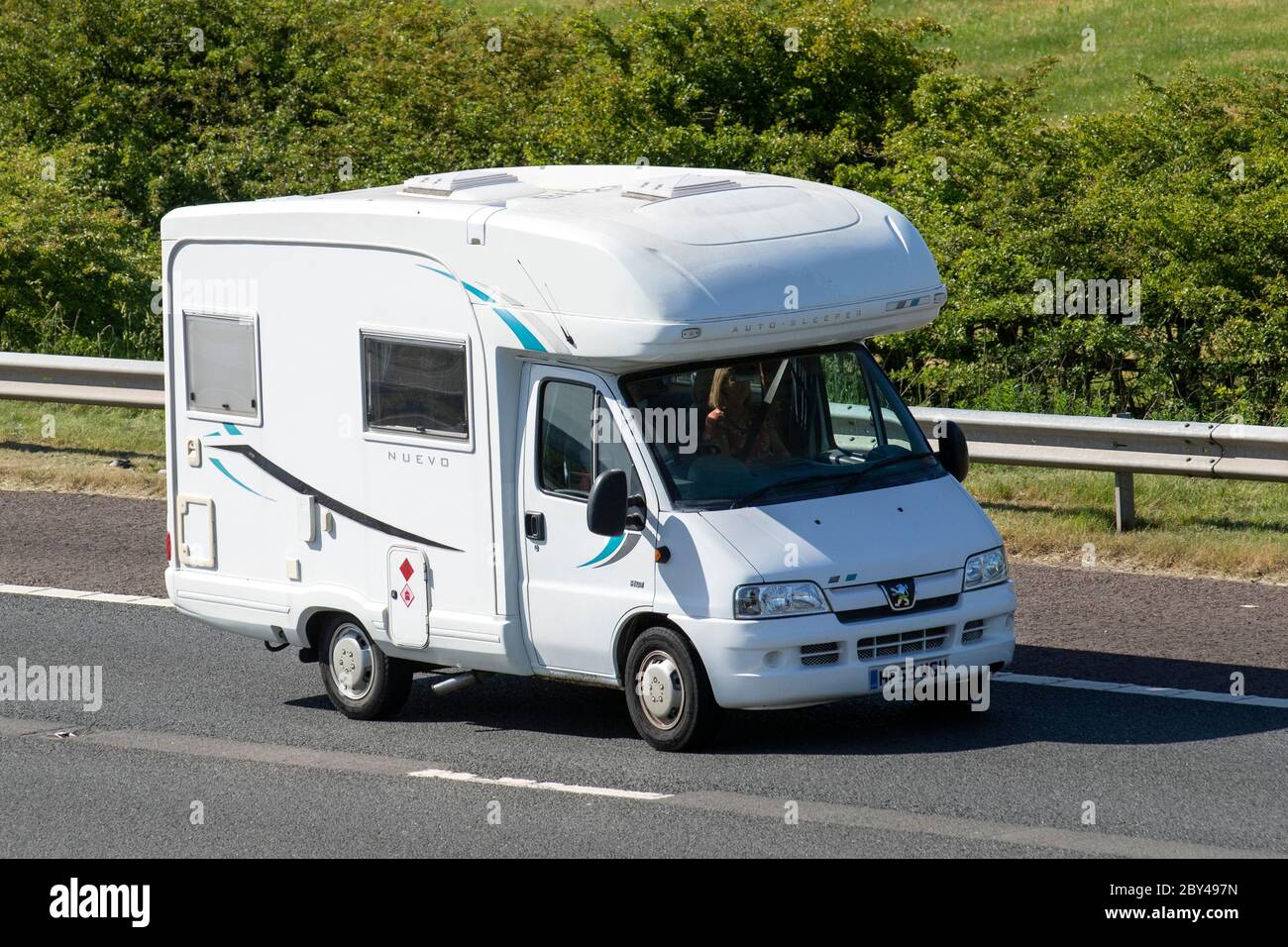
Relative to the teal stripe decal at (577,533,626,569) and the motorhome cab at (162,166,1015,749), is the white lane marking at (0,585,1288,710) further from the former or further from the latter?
the teal stripe decal at (577,533,626,569)

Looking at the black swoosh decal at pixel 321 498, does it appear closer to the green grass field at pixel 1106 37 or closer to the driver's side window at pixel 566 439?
the driver's side window at pixel 566 439

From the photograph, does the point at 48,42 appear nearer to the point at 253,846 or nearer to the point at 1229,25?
the point at 253,846

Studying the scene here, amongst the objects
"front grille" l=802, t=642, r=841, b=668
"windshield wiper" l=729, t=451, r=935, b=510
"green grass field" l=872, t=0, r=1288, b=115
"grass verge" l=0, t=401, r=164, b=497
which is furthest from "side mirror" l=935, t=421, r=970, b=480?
"green grass field" l=872, t=0, r=1288, b=115

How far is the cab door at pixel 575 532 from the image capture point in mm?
8930

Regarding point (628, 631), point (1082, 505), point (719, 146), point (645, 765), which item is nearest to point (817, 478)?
point (628, 631)

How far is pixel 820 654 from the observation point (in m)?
8.66

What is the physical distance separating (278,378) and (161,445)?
695 cm

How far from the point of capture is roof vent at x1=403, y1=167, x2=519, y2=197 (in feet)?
32.1

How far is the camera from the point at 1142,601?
11672 mm

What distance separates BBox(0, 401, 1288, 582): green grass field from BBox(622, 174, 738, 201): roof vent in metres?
4.41

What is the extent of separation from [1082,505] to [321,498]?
6.02 m

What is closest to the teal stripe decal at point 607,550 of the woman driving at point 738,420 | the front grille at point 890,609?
the woman driving at point 738,420

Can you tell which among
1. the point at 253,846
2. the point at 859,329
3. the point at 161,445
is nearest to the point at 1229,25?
the point at 161,445

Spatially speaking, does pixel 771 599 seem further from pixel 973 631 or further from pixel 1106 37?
pixel 1106 37
